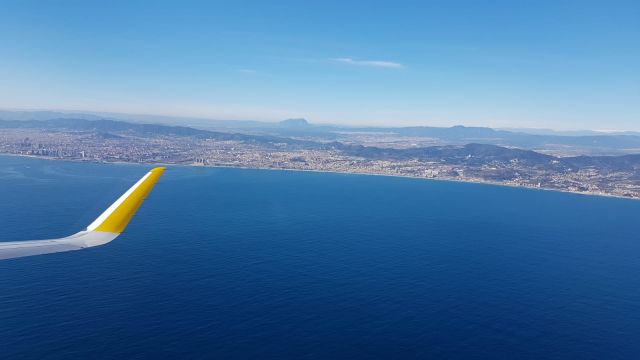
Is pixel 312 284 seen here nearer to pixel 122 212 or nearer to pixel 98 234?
pixel 122 212

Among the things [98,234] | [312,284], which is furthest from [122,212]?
[312,284]

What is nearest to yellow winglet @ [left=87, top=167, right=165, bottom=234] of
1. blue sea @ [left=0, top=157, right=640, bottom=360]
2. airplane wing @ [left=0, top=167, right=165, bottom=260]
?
airplane wing @ [left=0, top=167, right=165, bottom=260]

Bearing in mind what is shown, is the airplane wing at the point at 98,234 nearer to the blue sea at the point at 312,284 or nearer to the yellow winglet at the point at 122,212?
the yellow winglet at the point at 122,212

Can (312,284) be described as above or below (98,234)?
below

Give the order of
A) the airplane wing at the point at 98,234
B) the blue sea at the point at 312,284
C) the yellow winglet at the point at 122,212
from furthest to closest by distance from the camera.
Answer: the blue sea at the point at 312,284 → the yellow winglet at the point at 122,212 → the airplane wing at the point at 98,234

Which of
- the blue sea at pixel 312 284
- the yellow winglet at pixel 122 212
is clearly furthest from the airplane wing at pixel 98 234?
the blue sea at pixel 312 284

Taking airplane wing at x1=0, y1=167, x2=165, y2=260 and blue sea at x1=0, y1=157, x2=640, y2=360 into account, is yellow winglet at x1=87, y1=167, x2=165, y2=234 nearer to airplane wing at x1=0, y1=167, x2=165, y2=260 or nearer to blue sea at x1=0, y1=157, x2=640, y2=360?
airplane wing at x1=0, y1=167, x2=165, y2=260

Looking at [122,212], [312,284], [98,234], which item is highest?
[122,212]
